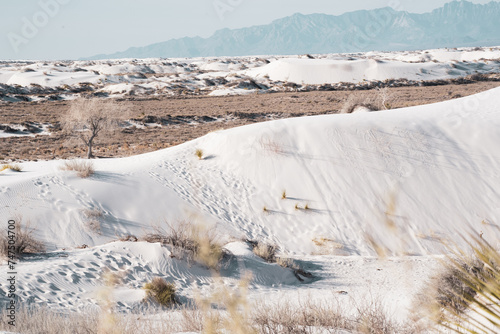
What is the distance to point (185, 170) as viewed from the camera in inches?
504

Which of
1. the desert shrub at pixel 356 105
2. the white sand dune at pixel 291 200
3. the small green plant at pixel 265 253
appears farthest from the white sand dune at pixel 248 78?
the small green plant at pixel 265 253

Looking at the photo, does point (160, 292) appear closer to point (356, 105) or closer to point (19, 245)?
point (19, 245)

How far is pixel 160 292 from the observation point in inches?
207

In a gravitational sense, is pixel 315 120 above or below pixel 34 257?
above

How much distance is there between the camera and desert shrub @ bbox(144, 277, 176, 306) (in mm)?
5179

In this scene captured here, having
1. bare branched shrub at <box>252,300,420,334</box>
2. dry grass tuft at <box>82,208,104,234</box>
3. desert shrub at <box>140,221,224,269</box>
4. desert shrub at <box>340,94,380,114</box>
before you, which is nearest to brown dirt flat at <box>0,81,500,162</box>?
desert shrub at <box>340,94,380,114</box>

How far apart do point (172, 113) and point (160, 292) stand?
29483mm

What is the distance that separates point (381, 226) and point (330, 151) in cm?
333

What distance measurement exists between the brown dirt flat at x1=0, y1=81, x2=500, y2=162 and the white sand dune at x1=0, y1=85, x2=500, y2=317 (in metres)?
7.89

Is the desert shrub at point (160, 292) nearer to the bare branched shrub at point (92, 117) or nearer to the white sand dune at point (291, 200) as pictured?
A: the white sand dune at point (291, 200)

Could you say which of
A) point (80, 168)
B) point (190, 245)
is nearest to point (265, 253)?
point (190, 245)

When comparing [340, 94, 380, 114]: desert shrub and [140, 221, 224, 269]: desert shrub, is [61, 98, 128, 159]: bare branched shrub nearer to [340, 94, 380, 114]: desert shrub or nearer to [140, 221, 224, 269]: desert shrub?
[340, 94, 380, 114]: desert shrub

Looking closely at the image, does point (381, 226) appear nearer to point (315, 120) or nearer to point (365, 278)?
point (365, 278)

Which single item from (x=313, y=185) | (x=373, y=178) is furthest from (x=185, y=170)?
(x=373, y=178)
